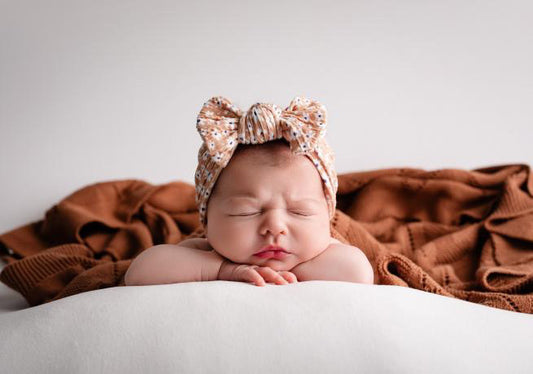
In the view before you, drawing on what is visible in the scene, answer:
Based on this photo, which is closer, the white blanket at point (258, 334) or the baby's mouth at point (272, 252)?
the white blanket at point (258, 334)

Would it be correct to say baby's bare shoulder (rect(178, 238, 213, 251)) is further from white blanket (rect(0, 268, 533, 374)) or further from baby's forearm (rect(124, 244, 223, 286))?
white blanket (rect(0, 268, 533, 374))

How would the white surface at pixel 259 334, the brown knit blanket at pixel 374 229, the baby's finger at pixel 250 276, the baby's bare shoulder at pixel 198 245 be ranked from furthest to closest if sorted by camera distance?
the brown knit blanket at pixel 374 229, the baby's bare shoulder at pixel 198 245, the baby's finger at pixel 250 276, the white surface at pixel 259 334

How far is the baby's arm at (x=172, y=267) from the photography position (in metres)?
1.16

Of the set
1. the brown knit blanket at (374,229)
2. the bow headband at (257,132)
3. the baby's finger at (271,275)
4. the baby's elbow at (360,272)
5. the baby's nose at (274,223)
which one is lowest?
the brown knit blanket at (374,229)

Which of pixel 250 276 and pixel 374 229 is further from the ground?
pixel 250 276

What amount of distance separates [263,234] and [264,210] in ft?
0.16

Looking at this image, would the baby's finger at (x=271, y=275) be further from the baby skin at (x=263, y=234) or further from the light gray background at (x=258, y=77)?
the light gray background at (x=258, y=77)

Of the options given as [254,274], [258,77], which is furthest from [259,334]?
[258,77]

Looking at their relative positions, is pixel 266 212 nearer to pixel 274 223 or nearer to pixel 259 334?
pixel 274 223

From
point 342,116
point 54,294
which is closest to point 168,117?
point 342,116

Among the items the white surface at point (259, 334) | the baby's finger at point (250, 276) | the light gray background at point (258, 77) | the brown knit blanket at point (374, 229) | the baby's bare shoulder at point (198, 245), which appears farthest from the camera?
the light gray background at point (258, 77)

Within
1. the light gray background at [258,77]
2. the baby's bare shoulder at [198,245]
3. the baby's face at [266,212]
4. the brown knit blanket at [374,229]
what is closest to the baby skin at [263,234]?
the baby's face at [266,212]

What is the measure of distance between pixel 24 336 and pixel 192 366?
0.29 meters

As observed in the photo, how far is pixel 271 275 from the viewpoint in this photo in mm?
1112
